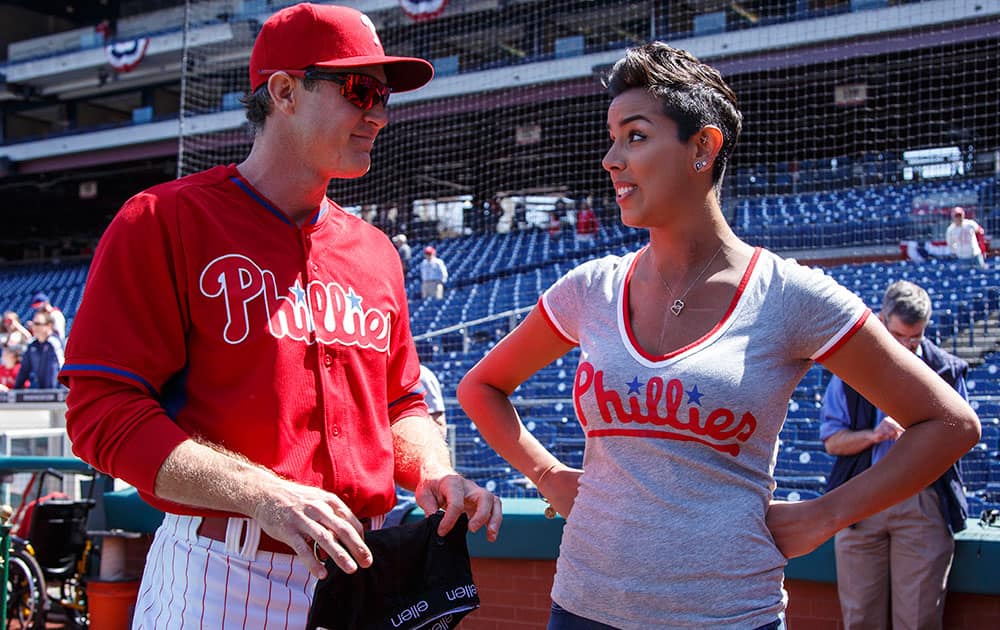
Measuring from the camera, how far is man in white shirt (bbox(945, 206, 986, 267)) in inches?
440

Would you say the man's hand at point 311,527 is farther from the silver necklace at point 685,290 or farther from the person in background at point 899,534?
the person in background at point 899,534

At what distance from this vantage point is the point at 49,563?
4.95 m

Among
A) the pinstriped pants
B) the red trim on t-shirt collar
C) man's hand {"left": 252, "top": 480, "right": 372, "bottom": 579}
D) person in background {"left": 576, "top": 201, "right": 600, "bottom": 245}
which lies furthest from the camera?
person in background {"left": 576, "top": 201, "right": 600, "bottom": 245}

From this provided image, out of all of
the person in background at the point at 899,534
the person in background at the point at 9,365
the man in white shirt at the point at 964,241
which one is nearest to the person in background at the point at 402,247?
the person in background at the point at 9,365

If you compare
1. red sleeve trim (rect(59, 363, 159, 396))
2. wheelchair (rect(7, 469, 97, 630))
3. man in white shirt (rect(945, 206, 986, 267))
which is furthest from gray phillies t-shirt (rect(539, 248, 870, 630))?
man in white shirt (rect(945, 206, 986, 267))

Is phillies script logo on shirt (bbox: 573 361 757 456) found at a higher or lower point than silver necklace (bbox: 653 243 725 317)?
lower

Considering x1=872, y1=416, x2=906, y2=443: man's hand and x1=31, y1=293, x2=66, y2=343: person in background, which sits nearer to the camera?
x1=872, y1=416, x2=906, y2=443: man's hand

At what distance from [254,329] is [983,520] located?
3079mm

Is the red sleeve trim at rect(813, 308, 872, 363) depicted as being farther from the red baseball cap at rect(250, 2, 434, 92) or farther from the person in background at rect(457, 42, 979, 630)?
the red baseball cap at rect(250, 2, 434, 92)

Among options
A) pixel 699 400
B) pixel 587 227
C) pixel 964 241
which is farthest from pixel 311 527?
pixel 587 227

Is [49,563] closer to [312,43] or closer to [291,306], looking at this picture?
[291,306]

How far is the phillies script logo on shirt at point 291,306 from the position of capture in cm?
156

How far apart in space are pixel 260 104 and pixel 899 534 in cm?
284

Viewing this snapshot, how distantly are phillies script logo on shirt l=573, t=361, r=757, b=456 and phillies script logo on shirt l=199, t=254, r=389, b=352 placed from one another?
46 centimetres
